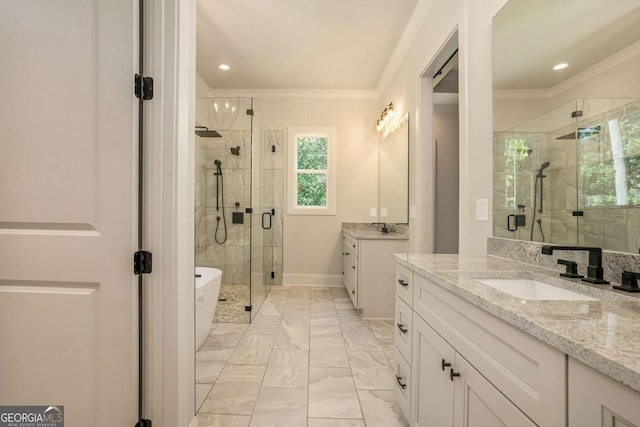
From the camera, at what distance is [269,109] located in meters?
4.32

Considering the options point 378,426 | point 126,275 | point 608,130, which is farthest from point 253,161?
point 608,130

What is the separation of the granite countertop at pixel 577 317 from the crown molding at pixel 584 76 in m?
0.76

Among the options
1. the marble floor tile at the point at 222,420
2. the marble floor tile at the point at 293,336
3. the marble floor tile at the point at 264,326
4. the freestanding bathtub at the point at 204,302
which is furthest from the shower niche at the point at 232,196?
the marble floor tile at the point at 222,420

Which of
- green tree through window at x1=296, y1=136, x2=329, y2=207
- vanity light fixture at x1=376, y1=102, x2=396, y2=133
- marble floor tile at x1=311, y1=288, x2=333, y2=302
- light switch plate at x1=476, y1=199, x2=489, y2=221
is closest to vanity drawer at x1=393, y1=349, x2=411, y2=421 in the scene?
light switch plate at x1=476, y1=199, x2=489, y2=221

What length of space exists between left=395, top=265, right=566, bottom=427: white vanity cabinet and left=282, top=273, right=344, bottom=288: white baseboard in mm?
2875

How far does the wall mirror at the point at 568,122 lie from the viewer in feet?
3.10

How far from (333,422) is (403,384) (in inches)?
17.2

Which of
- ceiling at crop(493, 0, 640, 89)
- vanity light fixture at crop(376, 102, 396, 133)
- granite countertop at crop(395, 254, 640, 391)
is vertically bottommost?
granite countertop at crop(395, 254, 640, 391)

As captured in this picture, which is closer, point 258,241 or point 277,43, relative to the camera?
point 277,43

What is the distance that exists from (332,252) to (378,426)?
287 cm

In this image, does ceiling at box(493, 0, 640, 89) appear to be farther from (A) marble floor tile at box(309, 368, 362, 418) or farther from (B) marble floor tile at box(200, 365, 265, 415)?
(B) marble floor tile at box(200, 365, 265, 415)

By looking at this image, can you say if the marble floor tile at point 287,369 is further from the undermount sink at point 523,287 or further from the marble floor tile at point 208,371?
the undermount sink at point 523,287

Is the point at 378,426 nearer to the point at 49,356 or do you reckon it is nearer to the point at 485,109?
the point at 49,356

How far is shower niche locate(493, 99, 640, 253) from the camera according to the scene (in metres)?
0.94
